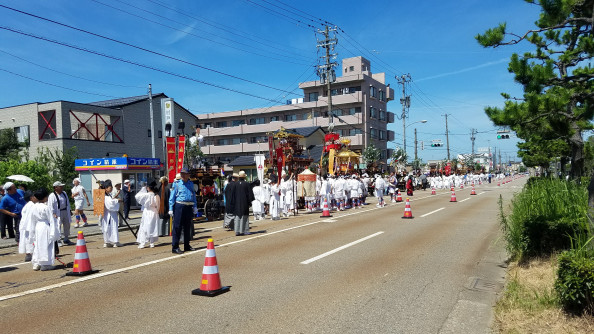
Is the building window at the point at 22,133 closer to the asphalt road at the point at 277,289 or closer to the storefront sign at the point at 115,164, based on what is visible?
the storefront sign at the point at 115,164

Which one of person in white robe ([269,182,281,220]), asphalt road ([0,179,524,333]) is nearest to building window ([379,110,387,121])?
person in white robe ([269,182,281,220])

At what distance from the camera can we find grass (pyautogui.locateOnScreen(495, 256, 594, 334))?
4.68 metres

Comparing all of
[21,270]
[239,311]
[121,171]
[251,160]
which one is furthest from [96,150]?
[239,311]

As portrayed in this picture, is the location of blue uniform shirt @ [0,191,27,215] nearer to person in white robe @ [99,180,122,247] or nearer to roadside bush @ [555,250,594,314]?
person in white robe @ [99,180,122,247]

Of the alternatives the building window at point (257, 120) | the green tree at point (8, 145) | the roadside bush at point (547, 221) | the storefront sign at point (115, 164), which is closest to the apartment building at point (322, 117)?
the building window at point (257, 120)

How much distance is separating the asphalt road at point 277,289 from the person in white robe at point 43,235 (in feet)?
0.95

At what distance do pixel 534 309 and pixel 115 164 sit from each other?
2449 centimetres

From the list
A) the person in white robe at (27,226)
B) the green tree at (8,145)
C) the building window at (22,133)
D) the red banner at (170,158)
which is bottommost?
the person in white robe at (27,226)

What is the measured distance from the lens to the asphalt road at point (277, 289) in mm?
5191

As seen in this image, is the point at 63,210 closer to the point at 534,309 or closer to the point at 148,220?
the point at 148,220

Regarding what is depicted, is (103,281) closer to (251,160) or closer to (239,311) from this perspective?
(239,311)

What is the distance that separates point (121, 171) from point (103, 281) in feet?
64.3

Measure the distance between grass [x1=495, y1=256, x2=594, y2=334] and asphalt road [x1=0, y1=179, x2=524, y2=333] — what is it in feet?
0.92

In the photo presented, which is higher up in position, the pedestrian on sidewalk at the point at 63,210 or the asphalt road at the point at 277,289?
the pedestrian on sidewalk at the point at 63,210
